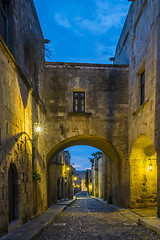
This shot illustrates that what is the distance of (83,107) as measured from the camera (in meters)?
11.7

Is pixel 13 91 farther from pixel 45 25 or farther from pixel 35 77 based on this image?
pixel 45 25

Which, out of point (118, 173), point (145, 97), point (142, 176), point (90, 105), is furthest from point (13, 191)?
point (118, 173)

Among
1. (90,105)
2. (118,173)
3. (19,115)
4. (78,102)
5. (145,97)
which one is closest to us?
(19,115)

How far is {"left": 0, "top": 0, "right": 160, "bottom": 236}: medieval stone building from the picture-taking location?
6320 mm

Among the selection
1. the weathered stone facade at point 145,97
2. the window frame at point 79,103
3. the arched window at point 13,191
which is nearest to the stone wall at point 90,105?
the window frame at point 79,103

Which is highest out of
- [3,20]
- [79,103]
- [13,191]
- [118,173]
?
[3,20]

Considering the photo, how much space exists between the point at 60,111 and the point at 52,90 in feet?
3.83

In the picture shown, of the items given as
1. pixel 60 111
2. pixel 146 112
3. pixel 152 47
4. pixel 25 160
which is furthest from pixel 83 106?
pixel 25 160

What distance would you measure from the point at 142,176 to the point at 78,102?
4.87 m

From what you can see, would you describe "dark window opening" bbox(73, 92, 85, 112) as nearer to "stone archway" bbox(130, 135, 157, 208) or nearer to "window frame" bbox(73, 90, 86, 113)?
"window frame" bbox(73, 90, 86, 113)

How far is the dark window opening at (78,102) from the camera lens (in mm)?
11609

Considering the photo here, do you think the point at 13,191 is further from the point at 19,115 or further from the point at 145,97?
the point at 145,97

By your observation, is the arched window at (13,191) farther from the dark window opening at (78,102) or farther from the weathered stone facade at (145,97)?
the dark window opening at (78,102)

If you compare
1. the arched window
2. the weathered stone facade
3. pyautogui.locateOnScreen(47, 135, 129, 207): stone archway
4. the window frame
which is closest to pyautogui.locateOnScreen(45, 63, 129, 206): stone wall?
pyautogui.locateOnScreen(47, 135, 129, 207): stone archway
